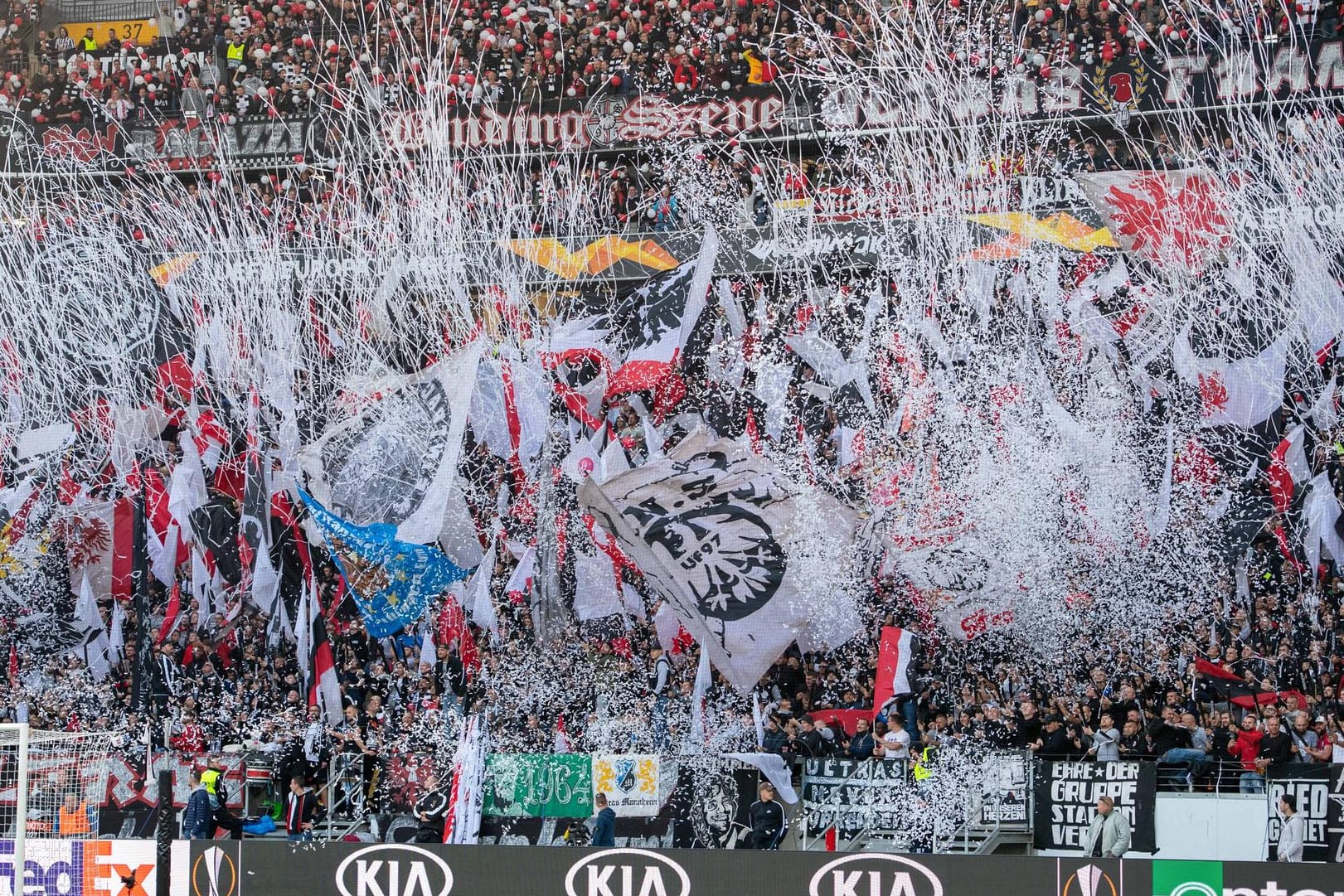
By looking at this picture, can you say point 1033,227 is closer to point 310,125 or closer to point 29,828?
point 310,125

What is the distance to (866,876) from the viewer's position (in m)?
8.04

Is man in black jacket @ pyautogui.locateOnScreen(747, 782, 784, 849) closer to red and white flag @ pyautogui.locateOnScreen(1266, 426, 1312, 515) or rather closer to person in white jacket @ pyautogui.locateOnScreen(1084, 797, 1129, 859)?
person in white jacket @ pyautogui.locateOnScreen(1084, 797, 1129, 859)

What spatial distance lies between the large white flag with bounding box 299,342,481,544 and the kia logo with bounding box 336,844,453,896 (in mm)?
6863

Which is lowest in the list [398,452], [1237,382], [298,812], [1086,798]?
[298,812]

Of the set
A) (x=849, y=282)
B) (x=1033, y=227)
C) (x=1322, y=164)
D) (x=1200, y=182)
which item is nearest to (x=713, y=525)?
(x=849, y=282)

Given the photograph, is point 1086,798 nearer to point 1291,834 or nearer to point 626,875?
point 1291,834

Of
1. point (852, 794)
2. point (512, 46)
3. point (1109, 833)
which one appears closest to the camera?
point (1109, 833)

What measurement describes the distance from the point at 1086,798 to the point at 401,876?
13.8 ft

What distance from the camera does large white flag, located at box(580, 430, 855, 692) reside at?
43.8ft

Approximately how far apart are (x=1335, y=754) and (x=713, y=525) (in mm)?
5621

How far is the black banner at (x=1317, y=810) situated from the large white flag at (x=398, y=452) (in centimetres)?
866

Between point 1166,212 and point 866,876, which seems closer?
point 866,876

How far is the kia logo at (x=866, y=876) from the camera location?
314 inches

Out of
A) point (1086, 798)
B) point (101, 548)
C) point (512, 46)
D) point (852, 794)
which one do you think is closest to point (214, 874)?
point (852, 794)
